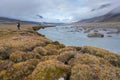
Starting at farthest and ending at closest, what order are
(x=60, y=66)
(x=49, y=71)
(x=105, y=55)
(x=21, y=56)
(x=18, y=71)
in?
1. (x=105, y=55)
2. (x=21, y=56)
3. (x=18, y=71)
4. (x=60, y=66)
5. (x=49, y=71)

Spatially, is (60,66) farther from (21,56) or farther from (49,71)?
(21,56)

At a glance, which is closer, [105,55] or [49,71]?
[49,71]

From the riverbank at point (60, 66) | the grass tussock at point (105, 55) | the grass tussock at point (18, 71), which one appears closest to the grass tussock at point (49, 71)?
the riverbank at point (60, 66)

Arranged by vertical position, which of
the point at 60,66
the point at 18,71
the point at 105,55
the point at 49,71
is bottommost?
the point at 18,71

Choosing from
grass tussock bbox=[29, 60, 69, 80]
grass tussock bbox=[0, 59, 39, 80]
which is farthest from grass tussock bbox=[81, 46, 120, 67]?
grass tussock bbox=[0, 59, 39, 80]

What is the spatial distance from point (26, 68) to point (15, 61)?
1.70m

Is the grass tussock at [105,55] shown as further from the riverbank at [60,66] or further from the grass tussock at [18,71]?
the grass tussock at [18,71]

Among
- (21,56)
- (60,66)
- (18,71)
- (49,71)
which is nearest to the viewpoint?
(49,71)

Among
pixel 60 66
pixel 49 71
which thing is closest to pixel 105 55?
pixel 60 66

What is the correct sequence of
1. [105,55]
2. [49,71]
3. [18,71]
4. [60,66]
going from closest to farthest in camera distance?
[49,71]
[60,66]
[18,71]
[105,55]

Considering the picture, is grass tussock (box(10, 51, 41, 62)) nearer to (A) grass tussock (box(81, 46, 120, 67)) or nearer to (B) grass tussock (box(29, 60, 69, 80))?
(B) grass tussock (box(29, 60, 69, 80))

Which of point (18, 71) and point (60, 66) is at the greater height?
point (60, 66)

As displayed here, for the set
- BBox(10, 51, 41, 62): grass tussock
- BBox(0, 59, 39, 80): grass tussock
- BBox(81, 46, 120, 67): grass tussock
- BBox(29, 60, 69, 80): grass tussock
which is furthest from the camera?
BBox(81, 46, 120, 67): grass tussock

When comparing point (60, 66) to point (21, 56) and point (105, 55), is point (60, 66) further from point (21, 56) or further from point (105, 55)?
point (105, 55)
